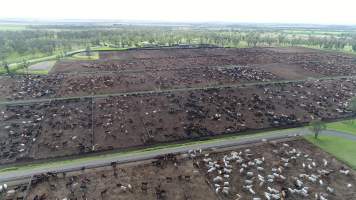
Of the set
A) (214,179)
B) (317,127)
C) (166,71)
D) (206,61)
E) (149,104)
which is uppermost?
(206,61)

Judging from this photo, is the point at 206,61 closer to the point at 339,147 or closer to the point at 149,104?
the point at 149,104

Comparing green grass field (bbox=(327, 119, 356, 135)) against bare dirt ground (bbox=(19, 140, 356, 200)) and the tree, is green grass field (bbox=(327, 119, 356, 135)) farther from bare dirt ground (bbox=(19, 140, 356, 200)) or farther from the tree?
bare dirt ground (bbox=(19, 140, 356, 200))

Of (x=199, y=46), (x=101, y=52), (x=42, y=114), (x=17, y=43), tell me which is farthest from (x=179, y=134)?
(x=17, y=43)

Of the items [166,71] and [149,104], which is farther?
[166,71]

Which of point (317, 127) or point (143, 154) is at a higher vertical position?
point (317, 127)

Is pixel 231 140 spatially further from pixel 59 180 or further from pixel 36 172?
pixel 36 172

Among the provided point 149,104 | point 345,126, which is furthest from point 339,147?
point 149,104
